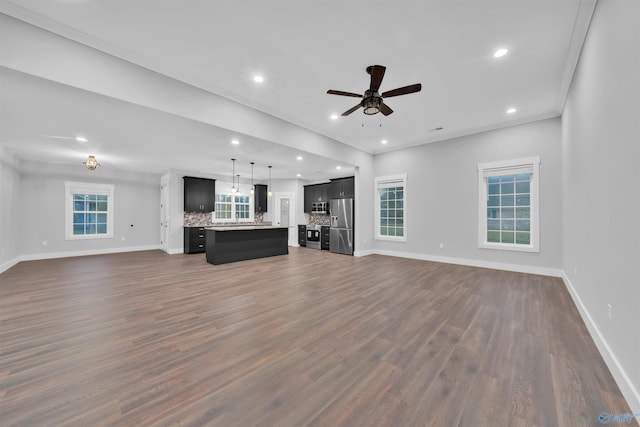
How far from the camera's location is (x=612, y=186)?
1.83m

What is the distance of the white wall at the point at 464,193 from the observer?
4605mm

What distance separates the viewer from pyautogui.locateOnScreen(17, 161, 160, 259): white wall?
6336mm

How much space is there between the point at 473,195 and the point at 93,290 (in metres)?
7.51

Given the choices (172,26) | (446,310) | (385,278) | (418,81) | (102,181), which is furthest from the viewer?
(102,181)

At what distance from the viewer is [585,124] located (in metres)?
2.67

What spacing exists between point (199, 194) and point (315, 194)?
419 centimetres

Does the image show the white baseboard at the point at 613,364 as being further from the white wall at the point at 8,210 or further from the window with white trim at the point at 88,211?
the window with white trim at the point at 88,211

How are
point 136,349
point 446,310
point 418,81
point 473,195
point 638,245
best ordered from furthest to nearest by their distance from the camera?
1. point 473,195
2. point 418,81
3. point 446,310
4. point 136,349
5. point 638,245

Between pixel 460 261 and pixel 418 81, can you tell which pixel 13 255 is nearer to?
pixel 418 81

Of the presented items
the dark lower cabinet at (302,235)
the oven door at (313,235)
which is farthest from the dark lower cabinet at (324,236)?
the dark lower cabinet at (302,235)

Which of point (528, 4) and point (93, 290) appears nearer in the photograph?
point (528, 4)

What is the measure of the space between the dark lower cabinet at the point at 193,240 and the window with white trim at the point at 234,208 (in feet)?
4.01

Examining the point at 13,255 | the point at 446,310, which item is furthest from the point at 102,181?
the point at 446,310

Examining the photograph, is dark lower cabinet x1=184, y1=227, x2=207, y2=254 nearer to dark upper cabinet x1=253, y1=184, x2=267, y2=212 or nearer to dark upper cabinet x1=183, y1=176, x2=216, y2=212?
dark upper cabinet x1=183, y1=176, x2=216, y2=212
